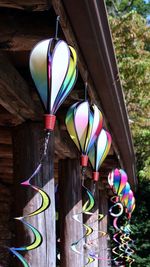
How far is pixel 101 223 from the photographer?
313 inches

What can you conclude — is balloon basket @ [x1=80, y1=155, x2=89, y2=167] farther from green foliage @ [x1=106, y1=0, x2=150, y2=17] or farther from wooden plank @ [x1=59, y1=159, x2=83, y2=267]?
green foliage @ [x1=106, y1=0, x2=150, y2=17]

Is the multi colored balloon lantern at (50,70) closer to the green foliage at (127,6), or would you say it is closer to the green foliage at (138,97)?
the green foliage at (138,97)

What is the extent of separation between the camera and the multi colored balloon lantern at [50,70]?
1.95 m

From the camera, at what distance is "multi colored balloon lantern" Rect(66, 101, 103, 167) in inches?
102

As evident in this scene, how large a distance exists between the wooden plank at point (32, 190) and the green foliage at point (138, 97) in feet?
25.2

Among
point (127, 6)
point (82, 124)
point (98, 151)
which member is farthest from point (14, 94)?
point (127, 6)

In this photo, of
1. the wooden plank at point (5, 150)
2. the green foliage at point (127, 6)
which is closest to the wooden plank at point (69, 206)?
the wooden plank at point (5, 150)

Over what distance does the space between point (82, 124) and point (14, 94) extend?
1.52ft

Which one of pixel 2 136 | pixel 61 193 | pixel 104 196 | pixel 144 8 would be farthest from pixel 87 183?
pixel 144 8

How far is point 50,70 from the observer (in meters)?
1.95

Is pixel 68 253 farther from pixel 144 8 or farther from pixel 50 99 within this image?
pixel 144 8

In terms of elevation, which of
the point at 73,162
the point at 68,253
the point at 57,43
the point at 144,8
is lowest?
the point at 68,253

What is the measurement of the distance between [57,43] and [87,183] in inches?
149

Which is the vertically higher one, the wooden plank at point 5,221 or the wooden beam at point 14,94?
the wooden beam at point 14,94
